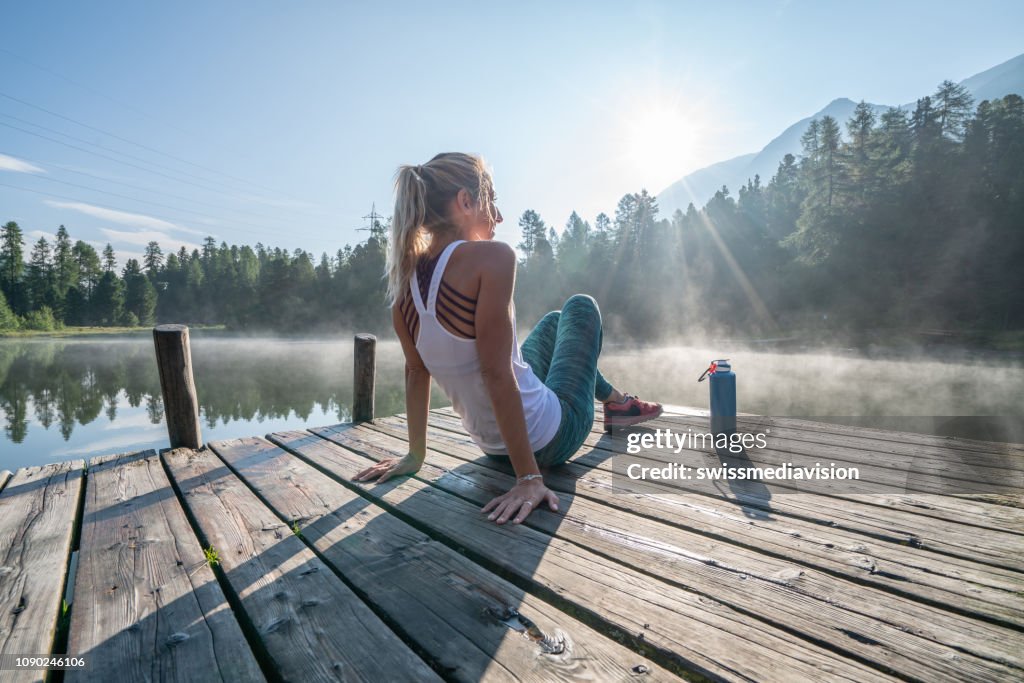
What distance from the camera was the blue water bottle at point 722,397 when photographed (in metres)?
2.73

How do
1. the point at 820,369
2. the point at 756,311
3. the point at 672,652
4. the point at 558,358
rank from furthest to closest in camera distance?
1. the point at 756,311
2. the point at 820,369
3. the point at 558,358
4. the point at 672,652

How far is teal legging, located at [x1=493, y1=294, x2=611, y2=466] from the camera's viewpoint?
223 centimetres

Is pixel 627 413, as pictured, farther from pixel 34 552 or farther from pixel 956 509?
pixel 34 552

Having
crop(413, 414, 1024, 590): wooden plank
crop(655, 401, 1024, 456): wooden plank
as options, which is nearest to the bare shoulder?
crop(413, 414, 1024, 590): wooden plank

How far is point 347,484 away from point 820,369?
68.5 ft

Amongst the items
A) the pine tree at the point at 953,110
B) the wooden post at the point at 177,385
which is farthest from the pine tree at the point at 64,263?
the pine tree at the point at 953,110

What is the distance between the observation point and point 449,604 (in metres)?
1.22

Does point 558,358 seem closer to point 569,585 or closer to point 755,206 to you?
point 569,585

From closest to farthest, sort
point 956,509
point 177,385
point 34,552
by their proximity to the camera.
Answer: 1. point 34,552
2. point 956,509
3. point 177,385

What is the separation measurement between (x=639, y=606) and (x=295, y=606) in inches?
33.5

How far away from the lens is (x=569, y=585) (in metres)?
1.30

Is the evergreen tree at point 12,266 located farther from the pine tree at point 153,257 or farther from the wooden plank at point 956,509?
the wooden plank at point 956,509

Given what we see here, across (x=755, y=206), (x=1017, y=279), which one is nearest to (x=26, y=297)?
(x=755, y=206)

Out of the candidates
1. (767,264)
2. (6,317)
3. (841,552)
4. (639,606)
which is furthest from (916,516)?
(6,317)
